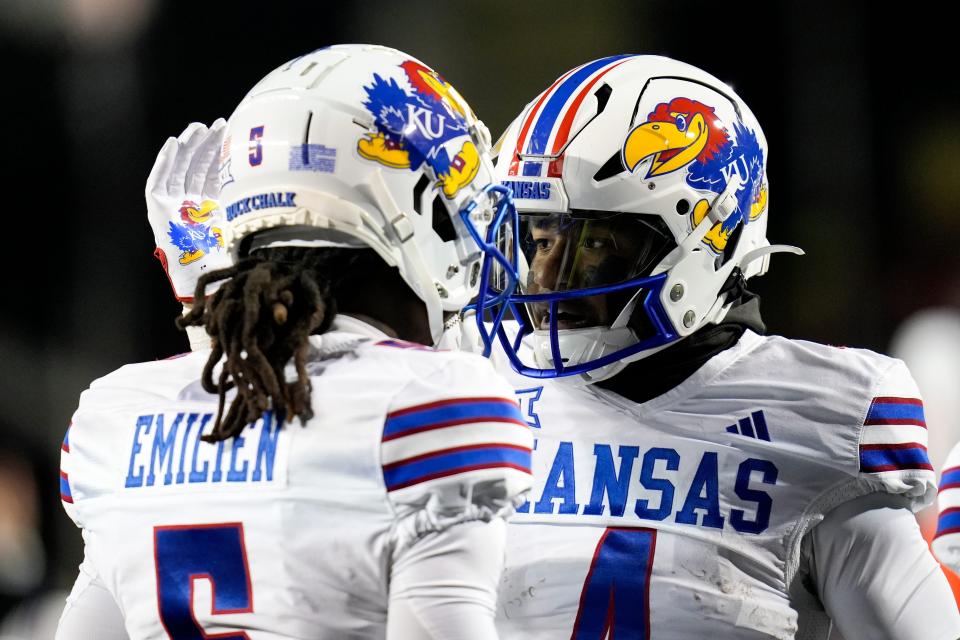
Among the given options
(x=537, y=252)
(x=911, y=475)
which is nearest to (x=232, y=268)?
(x=537, y=252)

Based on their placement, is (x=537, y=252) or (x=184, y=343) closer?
(x=537, y=252)

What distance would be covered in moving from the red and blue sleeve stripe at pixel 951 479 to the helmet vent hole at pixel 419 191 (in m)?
1.19

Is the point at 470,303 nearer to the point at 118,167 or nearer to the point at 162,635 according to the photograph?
the point at 162,635

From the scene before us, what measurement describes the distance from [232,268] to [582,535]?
2.64 ft

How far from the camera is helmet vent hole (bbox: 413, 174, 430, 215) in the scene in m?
1.67

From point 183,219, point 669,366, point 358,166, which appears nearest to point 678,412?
point 669,366

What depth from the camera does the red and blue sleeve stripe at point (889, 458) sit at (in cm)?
196

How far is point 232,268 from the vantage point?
5.12ft

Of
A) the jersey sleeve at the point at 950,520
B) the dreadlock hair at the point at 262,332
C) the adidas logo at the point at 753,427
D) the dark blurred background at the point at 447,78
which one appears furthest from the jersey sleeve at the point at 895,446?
the dark blurred background at the point at 447,78

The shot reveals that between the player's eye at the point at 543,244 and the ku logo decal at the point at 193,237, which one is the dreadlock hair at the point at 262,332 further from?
the ku logo decal at the point at 193,237

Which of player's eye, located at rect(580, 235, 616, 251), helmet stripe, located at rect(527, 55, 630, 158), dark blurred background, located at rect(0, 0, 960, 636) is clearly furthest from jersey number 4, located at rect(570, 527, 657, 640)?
dark blurred background, located at rect(0, 0, 960, 636)

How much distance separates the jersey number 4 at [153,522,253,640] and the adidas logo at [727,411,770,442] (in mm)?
944

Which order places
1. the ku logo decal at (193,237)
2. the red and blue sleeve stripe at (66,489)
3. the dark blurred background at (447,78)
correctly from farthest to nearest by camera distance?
1. the dark blurred background at (447,78)
2. the ku logo decal at (193,237)
3. the red and blue sleeve stripe at (66,489)

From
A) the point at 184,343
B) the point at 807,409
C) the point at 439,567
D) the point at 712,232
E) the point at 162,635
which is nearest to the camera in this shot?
the point at 439,567
